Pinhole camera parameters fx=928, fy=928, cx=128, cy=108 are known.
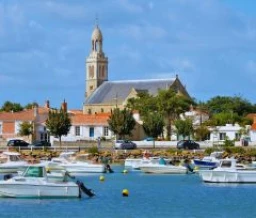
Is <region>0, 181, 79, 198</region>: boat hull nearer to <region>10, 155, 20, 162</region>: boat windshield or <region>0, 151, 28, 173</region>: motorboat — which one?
<region>0, 151, 28, 173</region>: motorboat

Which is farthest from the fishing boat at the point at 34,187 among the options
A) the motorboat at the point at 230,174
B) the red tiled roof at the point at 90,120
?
the red tiled roof at the point at 90,120

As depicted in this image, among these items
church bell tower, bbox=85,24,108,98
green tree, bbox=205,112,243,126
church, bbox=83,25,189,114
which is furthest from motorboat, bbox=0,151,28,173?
church bell tower, bbox=85,24,108,98

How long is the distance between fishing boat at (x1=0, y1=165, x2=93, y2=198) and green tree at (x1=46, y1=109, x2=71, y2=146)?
56930 millimetres

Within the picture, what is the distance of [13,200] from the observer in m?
47.8

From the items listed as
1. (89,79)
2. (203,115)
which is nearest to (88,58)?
(89,79)

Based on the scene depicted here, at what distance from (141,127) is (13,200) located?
224 ft

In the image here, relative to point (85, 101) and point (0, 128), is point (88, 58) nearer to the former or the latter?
point (85, 101)

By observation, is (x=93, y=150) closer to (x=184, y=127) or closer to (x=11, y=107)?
(x=184, y=127)

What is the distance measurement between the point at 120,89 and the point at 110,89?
3.62m

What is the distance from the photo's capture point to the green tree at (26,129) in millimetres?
111250

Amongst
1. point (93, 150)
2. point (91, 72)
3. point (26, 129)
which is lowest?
point (93, 150)

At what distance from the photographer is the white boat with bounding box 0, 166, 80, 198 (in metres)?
47.9

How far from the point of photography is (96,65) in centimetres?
16238

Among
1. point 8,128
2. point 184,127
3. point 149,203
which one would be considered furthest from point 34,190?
point 8,128
